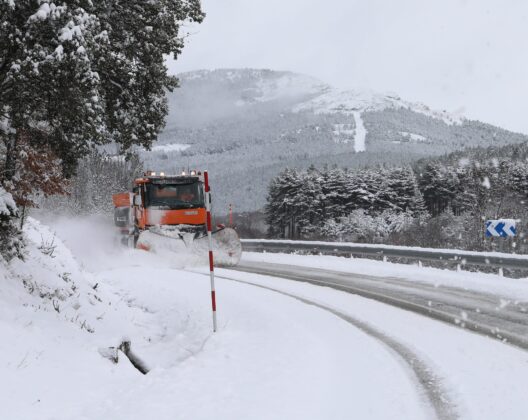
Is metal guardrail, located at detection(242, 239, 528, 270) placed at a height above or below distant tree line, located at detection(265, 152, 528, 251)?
below

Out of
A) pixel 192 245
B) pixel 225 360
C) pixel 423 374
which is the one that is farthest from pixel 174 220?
pixel 423 374

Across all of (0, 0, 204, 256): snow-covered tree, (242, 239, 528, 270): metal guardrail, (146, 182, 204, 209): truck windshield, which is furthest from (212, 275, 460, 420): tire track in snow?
(146, 182, 204, 209): truck windshield

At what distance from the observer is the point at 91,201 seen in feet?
269

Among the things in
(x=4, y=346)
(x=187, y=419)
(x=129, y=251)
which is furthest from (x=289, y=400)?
(x=129, y=251)

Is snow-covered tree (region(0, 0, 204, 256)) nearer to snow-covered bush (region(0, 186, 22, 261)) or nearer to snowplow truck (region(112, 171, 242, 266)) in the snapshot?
snow-covered bush (region(0, 186, 22, 261))

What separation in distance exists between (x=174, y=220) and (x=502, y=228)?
9.35 m

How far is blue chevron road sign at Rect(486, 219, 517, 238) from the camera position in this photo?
535 inches

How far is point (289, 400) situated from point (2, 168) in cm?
696

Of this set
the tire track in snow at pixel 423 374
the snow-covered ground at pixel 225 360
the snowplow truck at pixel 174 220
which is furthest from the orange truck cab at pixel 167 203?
the tire track in snow at pixel 423 374

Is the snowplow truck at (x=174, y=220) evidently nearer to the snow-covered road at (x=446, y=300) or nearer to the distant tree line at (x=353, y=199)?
the snow-covered road at (x=446, y=300)

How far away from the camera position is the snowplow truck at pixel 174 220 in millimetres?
16094

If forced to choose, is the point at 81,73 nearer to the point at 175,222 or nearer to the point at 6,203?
the point at 6,203

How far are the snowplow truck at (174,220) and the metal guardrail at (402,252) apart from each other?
442 centimetres

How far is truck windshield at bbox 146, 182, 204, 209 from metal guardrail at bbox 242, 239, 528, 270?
5804mm
